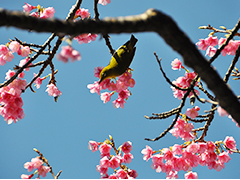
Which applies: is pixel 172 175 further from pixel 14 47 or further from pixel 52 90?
pixel 14 47

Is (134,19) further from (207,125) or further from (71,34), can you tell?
(207,125)

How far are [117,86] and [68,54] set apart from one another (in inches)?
66.1

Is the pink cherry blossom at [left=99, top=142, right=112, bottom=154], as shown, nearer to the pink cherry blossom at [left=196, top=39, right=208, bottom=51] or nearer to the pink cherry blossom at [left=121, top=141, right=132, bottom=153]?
the pink cherry blossom at [left=121, top=141, right=132, bottom=153]

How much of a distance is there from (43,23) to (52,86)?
2204 mm

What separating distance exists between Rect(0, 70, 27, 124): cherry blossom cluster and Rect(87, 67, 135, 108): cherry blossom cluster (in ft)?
3.43

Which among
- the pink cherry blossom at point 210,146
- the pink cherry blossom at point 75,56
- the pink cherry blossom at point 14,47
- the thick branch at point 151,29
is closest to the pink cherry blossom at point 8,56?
the pink cherry blossom at point 14,47

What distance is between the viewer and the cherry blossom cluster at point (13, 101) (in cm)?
298

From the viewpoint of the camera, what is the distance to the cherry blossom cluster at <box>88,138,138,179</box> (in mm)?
3477

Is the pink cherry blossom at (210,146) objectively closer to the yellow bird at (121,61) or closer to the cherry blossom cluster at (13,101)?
the yellow bird at (121,61)

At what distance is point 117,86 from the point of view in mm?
2961

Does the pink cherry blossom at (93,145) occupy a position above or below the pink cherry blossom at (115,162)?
above

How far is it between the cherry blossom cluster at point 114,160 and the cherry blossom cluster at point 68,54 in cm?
251

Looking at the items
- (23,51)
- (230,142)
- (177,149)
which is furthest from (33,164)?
(230,142)

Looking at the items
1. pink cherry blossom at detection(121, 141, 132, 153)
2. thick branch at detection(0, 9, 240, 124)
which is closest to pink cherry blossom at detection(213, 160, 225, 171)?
pink cherry blossom at detection(121, 141, 132, 153)
